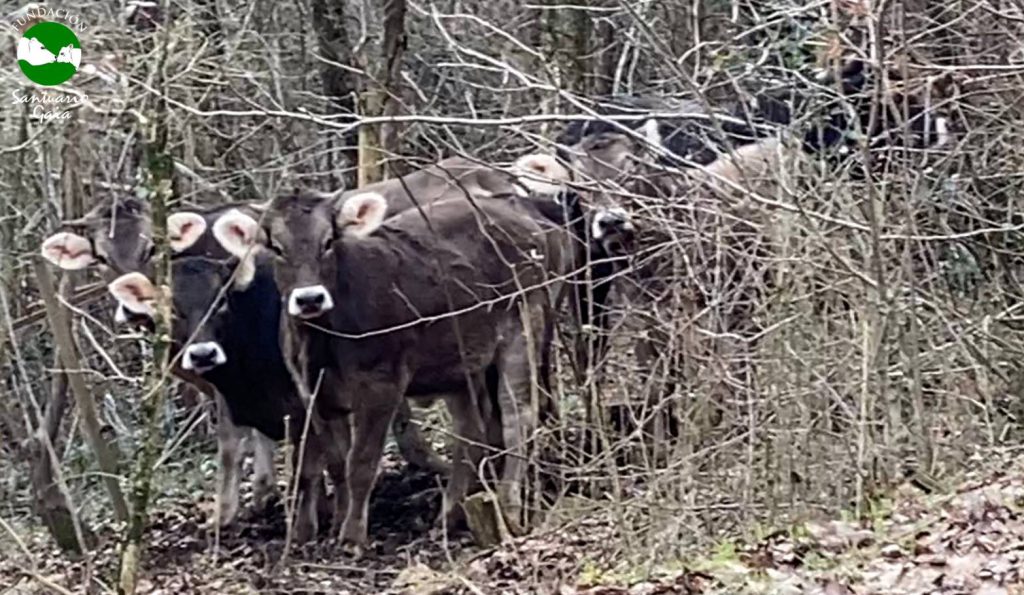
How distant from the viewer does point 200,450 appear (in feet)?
47.7

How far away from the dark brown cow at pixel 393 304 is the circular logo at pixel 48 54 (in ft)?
4.91

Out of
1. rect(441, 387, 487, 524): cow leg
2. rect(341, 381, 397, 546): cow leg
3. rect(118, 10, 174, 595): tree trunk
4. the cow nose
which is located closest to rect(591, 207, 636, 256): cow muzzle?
the cow nose

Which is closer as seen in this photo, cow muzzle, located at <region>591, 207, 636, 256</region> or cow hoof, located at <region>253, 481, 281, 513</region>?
cow muzzle, located at <region>591, 207, 636, 256</region>

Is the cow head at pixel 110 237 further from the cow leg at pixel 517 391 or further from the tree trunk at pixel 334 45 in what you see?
the cow leg at pixel 517 391

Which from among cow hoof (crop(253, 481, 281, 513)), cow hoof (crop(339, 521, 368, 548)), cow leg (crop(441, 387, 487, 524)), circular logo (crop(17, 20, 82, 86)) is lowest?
cow hoof (crop(253, 481, 281, 513))

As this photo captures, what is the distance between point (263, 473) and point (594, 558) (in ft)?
14.9

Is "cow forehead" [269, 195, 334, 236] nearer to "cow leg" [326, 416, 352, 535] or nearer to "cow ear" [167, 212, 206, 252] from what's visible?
"cow ear" [167, 212, 206, 252]

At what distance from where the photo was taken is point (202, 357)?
38.3 ft

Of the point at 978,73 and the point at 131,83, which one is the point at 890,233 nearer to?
the point at 978,73

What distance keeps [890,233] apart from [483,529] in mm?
2791

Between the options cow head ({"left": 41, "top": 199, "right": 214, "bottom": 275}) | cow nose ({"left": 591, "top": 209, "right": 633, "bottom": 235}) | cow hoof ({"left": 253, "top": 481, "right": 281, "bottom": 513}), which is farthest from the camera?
cow hoof ({"left": 253, "top": 481, "right": 281, "bottom": 513})

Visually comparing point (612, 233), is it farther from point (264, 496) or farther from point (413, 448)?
point (264, 496)

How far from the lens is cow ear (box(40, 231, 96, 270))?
11.8 metres

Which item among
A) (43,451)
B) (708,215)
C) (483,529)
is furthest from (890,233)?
(43,451)
